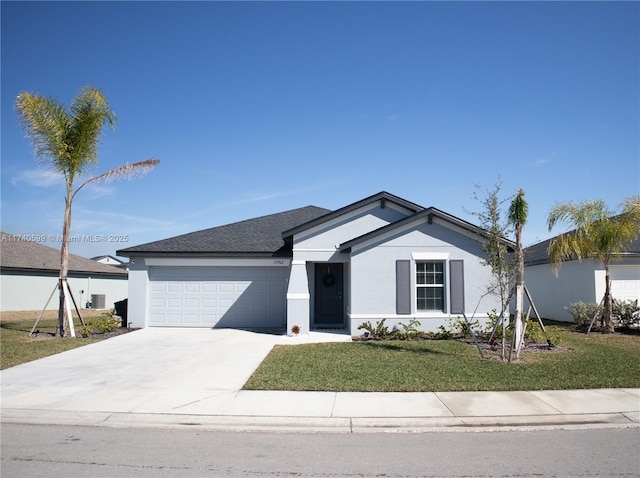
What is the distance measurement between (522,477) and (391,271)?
1032 centimetres

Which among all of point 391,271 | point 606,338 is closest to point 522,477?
point 391,271

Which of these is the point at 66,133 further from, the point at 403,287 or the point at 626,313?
the point at 626,313

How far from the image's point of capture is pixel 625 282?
1792 cm

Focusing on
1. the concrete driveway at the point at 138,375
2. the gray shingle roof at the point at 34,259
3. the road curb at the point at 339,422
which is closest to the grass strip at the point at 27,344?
the concrete driveway at the point at 138,375

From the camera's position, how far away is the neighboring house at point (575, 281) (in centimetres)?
1778

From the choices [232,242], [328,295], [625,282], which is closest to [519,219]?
[328,295]

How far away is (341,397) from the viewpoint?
25.2ft

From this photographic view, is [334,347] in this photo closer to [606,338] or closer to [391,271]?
[391,271]

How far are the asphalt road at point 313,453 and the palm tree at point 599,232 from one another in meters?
11.4

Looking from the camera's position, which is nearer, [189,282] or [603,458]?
[603,458]

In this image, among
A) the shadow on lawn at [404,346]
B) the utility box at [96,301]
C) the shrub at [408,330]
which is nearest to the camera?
the shadow on lawn at [404,346]

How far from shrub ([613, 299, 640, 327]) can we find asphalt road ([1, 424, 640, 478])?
40.7ft

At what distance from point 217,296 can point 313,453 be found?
13020mm

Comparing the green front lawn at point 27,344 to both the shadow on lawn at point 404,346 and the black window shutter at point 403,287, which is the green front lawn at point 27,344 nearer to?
the shadow on lawn at point 404,346
